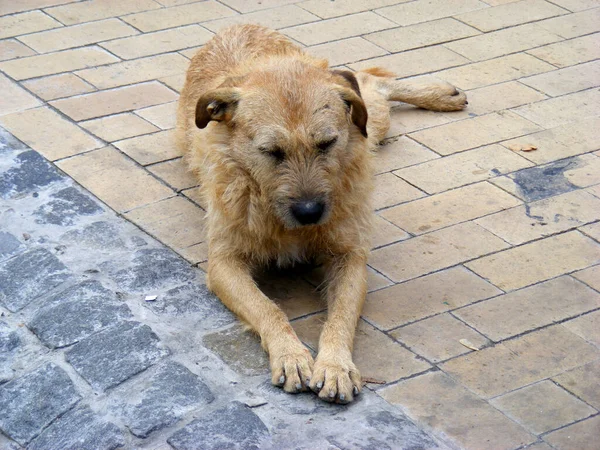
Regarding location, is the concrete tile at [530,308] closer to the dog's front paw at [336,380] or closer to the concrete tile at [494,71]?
the dog's front paw at [336,380]

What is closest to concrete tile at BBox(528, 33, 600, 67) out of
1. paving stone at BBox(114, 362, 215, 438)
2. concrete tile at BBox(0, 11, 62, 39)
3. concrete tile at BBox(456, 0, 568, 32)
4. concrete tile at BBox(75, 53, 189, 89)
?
concrete tile at BBox(456, 0, 568, 32)

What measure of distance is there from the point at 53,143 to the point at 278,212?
7.31 ft

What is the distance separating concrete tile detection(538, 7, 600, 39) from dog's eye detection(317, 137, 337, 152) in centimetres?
387

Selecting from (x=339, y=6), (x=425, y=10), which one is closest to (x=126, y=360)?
(x=339, y=6)

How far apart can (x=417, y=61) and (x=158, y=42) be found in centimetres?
195

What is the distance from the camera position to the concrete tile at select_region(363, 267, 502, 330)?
15.8 feet

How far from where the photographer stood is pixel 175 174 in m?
6.10

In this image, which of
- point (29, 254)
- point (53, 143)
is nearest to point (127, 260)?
point (29, 254)

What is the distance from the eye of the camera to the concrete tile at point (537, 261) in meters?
5.09

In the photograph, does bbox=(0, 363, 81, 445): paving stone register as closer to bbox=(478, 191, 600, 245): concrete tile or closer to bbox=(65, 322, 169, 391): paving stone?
bbox=(65, 322, 169, 391): paving stone

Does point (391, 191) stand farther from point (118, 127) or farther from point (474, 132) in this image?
point (118, 127)

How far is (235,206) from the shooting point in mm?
4887

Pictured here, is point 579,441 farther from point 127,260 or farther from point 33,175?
point 33,175

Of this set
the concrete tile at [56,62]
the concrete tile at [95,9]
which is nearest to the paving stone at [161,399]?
the concrete tile at [56,62]
